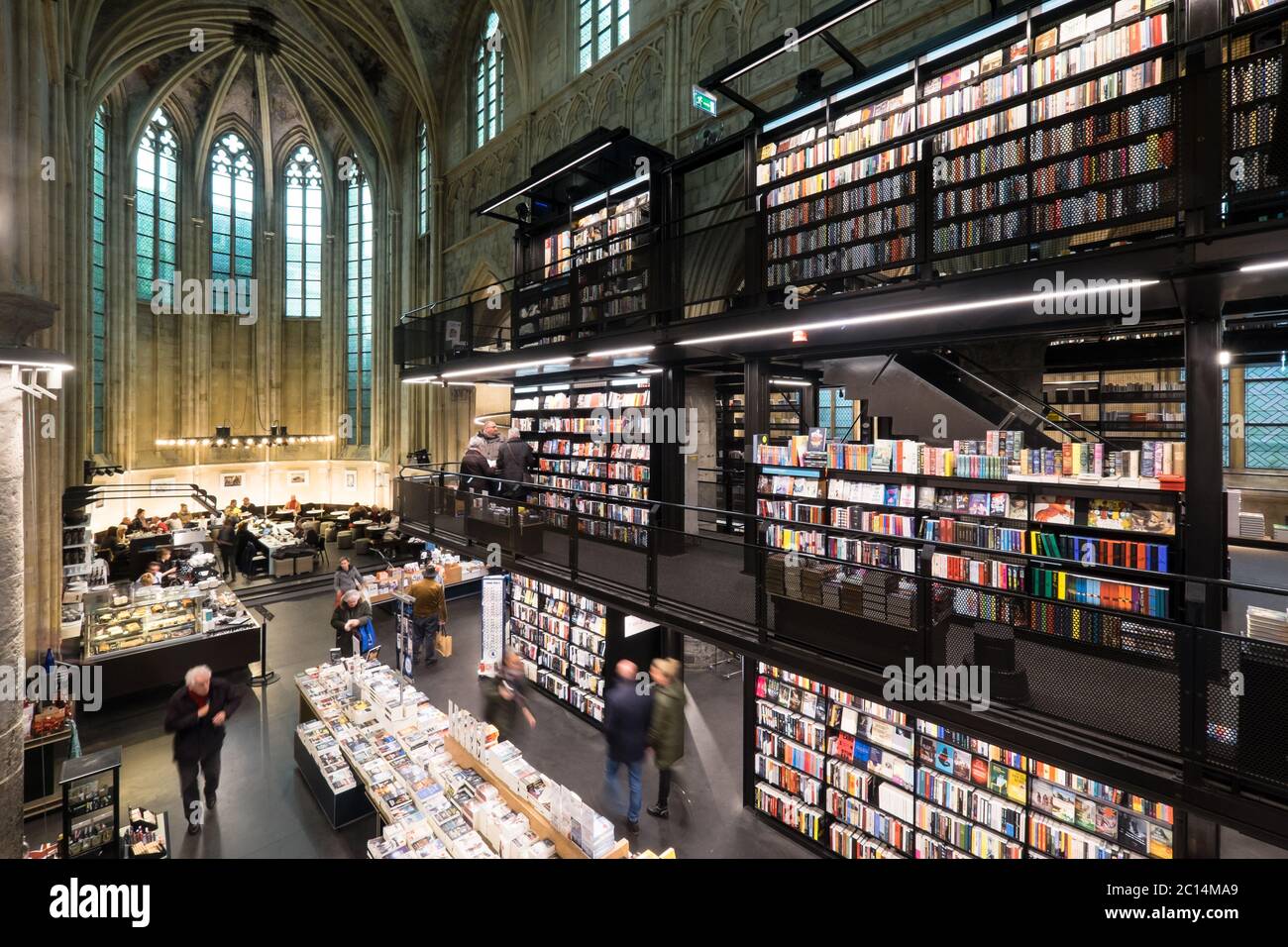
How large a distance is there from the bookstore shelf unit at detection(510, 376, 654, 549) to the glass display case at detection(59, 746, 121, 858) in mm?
4576

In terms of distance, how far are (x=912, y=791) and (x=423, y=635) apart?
292 inches

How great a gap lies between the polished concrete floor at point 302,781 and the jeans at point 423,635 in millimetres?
330

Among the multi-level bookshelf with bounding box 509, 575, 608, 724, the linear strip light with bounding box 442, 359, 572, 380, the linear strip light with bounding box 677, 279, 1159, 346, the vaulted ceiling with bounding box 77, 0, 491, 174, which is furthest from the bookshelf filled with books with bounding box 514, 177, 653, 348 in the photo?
the vaulted ceiling with bounding box 77, 0, 491, 174

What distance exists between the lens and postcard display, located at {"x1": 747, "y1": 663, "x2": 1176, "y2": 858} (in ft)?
12.2

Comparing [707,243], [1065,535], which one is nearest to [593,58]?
[707,243]

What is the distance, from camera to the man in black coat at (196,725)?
16.5ft

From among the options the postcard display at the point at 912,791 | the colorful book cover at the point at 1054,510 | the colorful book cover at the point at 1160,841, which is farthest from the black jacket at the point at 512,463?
the colorful book cover at the point at 1160,841

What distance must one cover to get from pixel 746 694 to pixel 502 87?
49.8 feet

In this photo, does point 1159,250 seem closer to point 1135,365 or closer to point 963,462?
point 963,462

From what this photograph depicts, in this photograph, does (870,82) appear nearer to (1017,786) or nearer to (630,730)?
(1017,786)

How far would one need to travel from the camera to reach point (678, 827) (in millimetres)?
5457

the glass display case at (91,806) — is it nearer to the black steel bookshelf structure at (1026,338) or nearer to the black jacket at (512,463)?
the black steel bookshelf structure at (1026,338)

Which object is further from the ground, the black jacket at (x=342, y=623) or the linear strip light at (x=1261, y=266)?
the linear strip light at (x=1261, y=266)
